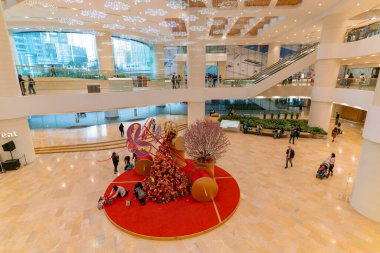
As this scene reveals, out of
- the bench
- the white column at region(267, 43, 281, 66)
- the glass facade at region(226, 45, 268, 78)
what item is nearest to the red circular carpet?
the bench

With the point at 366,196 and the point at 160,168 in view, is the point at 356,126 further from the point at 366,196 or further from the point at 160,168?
the point at 160,168

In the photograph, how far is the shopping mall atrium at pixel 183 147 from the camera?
690 cm

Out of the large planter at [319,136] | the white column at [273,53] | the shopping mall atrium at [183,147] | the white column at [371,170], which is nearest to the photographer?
the shopping mall atrium at [183,147]

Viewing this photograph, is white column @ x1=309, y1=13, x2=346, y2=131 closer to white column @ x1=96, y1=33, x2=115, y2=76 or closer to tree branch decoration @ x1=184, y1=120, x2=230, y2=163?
tree branch decoration @ x1=184, y1=120, x2=230, y2=163

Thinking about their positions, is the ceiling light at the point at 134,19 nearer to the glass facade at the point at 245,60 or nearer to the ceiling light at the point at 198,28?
the ceiling light at the point at 198,28

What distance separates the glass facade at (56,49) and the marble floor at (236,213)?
57.5 feet

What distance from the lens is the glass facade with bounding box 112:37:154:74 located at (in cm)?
2892

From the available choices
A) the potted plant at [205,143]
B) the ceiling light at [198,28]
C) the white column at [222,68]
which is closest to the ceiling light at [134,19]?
the ceiling light at [198,28]

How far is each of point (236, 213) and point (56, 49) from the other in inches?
1122

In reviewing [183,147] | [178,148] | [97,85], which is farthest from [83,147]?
[183,147]

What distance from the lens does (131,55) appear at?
31219 millimetres

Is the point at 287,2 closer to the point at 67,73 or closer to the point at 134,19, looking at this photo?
the point at 134,19

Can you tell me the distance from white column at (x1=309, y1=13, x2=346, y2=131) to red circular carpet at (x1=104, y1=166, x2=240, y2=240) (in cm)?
1266

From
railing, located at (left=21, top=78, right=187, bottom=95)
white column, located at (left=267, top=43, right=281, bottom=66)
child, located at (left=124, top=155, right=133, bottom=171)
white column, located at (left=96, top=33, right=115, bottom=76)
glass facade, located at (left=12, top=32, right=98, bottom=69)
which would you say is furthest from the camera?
white column, located at (left=267, top=43, right=281, bottom=66)
